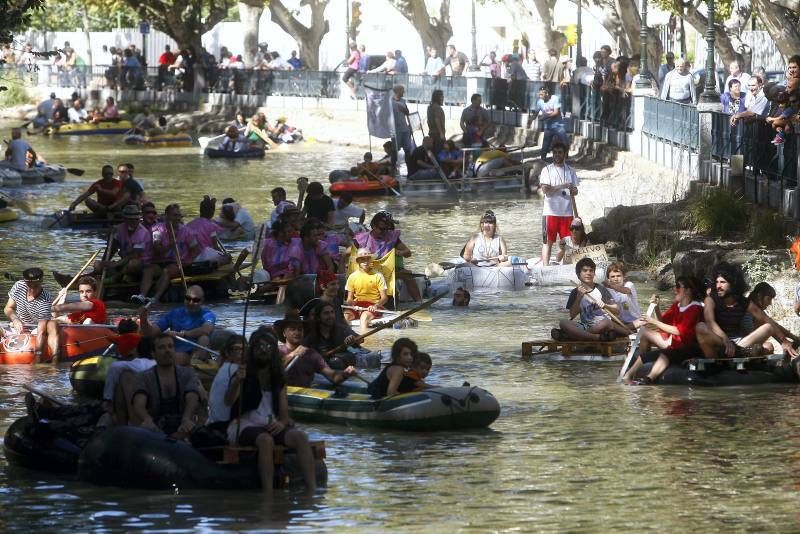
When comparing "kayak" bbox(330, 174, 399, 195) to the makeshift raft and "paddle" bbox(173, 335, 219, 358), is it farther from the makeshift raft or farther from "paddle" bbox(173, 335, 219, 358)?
"paddle" bbox(173, 335, 219, 358)

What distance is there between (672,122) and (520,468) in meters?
16.0

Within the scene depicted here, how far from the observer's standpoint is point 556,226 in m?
22.3

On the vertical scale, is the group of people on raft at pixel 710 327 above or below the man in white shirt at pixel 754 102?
below

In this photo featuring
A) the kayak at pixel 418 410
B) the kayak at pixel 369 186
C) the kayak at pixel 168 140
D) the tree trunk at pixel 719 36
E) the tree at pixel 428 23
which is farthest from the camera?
the tree at pixel 428 23

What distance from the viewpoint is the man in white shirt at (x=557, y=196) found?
21.8 m

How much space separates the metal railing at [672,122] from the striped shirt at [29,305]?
11.7 meters

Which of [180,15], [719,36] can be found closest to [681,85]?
[719,36]

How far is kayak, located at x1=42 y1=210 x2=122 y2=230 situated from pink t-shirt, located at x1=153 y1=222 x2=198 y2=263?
7.37 metres

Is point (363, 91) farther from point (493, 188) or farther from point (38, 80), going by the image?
point (38, 80)

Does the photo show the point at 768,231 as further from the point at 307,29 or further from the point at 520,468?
the point at 307,29

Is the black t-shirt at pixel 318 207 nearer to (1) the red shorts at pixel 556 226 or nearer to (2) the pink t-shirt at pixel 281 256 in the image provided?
(1) the red shorts at pixel 556 226

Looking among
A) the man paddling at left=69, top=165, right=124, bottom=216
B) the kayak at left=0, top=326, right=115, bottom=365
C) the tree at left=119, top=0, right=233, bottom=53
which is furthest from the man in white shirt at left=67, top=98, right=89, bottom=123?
the kayak at left=0, top=326, right=115, bottom=365

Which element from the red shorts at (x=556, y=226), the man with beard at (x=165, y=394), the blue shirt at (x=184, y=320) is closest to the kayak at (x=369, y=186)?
the red shorts at (x=556, y=226)

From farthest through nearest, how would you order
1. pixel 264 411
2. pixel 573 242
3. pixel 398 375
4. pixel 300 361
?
1. pixel 573 242
2. pixel 300 361
3. pixel 398 375
4. pixel 264 411
